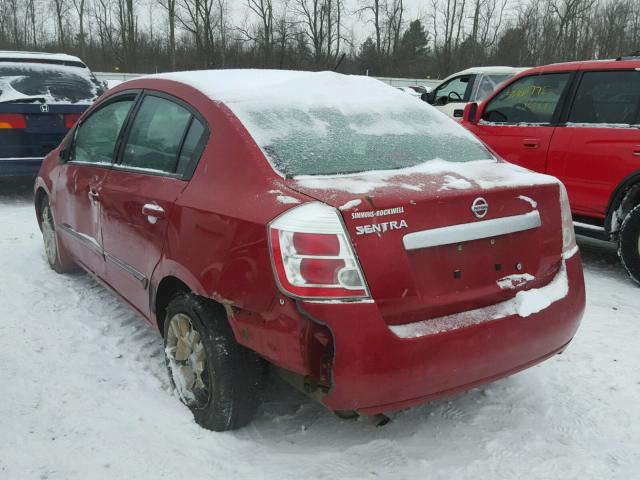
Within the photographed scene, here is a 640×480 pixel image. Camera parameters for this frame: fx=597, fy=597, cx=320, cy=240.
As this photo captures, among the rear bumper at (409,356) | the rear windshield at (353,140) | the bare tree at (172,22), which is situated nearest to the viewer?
the rear bumper at (409,356)

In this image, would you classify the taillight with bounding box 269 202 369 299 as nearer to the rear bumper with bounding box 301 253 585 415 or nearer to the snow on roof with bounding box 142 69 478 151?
the rear bumper with bounding box 301 253 585 415

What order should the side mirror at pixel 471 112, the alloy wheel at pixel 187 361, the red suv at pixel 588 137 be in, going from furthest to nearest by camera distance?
the side mirror at pixel 471 112 < the red suv at pixel 588 137 < the alloy wheel at pixel 187 361

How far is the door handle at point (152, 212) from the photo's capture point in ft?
9.53

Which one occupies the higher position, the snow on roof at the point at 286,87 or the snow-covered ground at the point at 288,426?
the snow on roof at the point at 286,87

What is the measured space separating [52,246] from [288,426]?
9.81 feet

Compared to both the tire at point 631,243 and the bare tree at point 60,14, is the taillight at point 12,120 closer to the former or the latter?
the tire at point 631,243

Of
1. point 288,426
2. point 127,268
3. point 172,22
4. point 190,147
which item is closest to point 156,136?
point 190,147

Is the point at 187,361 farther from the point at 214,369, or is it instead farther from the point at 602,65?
the point at 602,65

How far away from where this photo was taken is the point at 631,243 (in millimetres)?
4758

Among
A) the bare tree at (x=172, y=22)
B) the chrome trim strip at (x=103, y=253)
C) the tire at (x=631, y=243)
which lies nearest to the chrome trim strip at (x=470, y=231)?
the chrome trim strip at (x=103, y=253)

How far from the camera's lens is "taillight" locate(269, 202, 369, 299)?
7.07ft

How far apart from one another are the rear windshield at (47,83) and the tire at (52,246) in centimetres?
269

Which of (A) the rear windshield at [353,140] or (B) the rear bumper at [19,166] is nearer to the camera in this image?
(A) the rear windshield at [353,140]

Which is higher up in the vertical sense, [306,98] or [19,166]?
[306,98]
